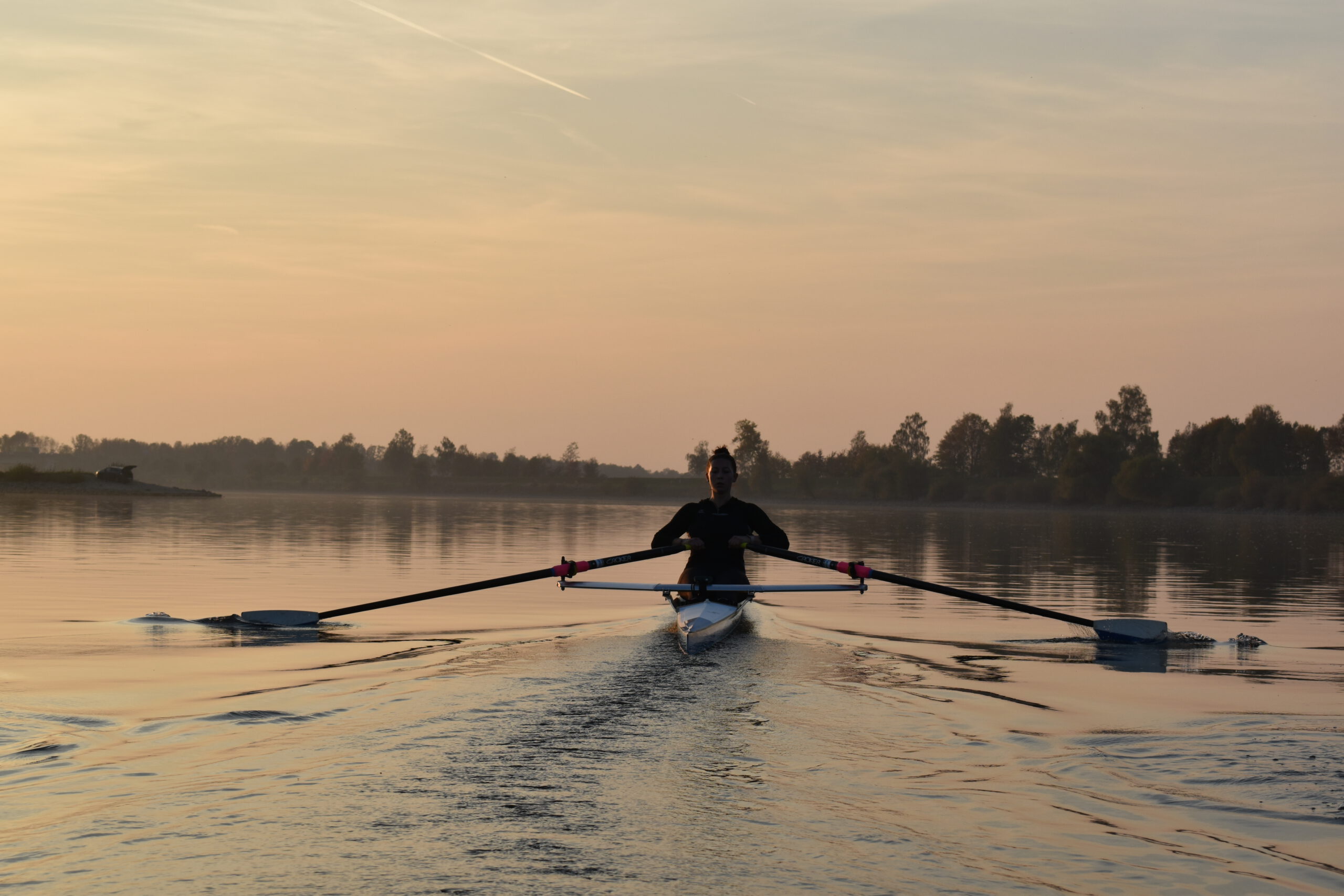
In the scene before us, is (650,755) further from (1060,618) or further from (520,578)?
(1060,618)

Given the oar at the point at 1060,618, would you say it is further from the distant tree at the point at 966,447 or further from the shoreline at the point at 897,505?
the distant tree at the point at 966,447

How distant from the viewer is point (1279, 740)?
8539mm

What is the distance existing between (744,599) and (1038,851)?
9.16 m

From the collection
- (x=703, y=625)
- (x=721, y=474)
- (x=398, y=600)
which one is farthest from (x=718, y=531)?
(x=398, y=600)

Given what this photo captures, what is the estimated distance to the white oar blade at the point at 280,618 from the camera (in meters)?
15.3

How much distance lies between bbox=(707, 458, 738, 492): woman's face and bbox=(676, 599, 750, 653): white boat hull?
181cm

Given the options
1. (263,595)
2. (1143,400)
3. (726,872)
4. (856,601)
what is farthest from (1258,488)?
(726,872)

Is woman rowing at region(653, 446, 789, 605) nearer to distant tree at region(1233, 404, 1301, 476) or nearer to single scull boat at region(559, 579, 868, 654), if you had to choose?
single scull boat at region(559, 579, 868, 654)

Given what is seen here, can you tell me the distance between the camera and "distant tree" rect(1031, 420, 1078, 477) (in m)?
174

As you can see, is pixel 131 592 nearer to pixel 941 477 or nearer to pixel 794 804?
pixel 794 804

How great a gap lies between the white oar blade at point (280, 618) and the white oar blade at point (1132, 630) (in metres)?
10.9

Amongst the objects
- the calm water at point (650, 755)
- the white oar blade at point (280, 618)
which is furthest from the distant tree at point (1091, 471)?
the white oar blade at point (280, 618)

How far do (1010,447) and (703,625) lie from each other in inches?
6843

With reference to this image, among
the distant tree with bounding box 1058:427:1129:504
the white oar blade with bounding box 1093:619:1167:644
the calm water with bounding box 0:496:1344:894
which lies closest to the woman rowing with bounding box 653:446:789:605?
the calm water with bounding box 0:496:1344:894
